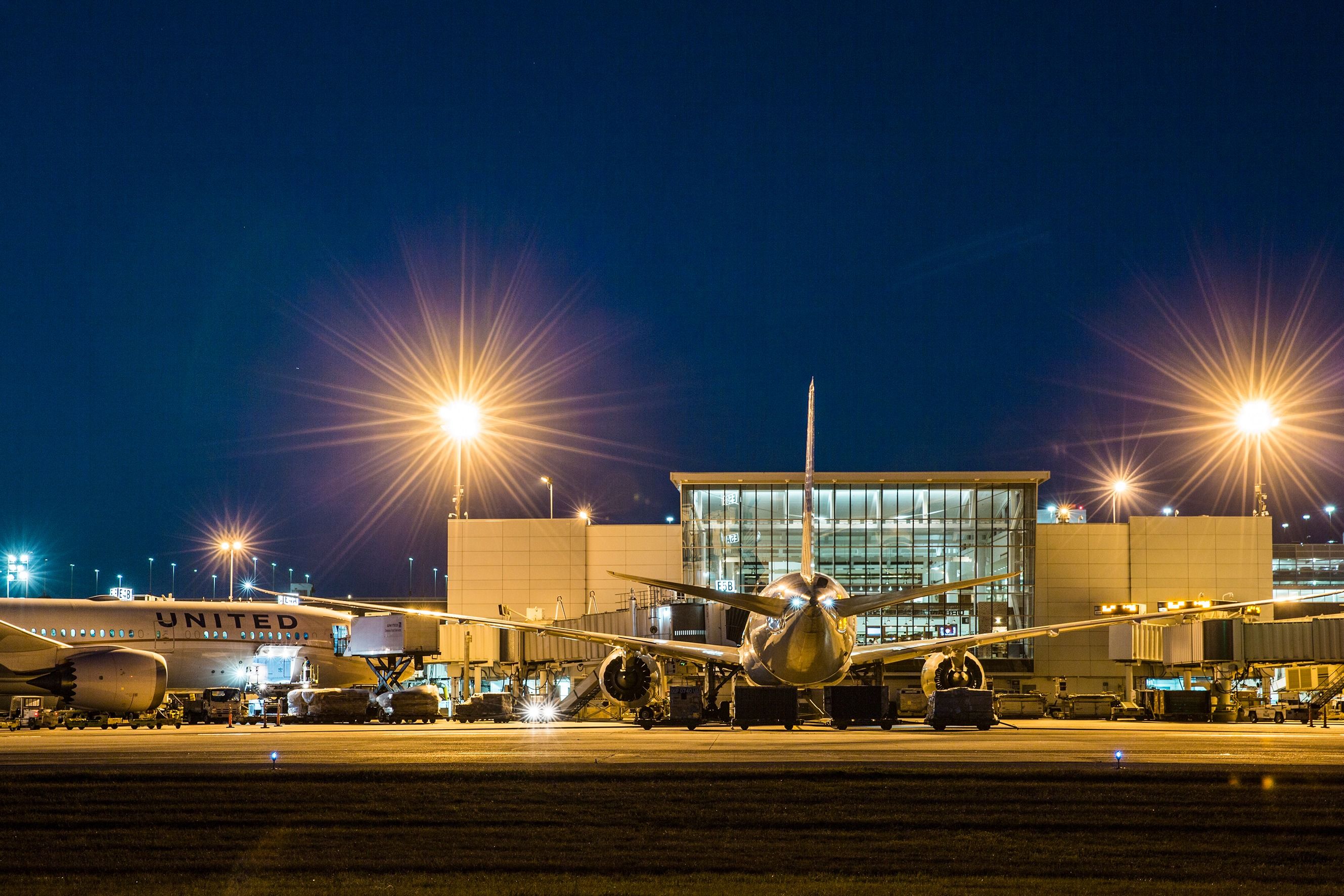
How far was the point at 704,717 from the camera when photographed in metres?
44.8

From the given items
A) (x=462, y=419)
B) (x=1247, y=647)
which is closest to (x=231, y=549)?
(x=462, y=419)

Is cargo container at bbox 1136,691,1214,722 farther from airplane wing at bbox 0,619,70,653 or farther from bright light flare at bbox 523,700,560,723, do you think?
airplane wing at bbox 0,619,70,653

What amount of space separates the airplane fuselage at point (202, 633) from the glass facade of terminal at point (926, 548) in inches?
1093

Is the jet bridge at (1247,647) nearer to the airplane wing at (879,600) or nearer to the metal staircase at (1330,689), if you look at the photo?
the metal staircase at (1330,689)

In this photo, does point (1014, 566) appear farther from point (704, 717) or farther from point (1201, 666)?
point (704, 717)

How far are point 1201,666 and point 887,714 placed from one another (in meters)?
27.2

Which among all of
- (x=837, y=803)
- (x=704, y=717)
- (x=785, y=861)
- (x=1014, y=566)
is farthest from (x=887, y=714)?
(x=1014, y=566)

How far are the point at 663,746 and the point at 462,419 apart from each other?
43.8m

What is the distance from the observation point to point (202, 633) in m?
62.3

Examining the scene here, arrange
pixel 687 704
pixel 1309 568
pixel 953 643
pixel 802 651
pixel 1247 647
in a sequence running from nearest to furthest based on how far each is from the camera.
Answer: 1. pixel 802 651
2. pixel 687 704
3. pixel 953 643
4. pixel 1247 647
5. pixel 1309 568

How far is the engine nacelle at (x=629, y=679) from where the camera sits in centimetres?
4412

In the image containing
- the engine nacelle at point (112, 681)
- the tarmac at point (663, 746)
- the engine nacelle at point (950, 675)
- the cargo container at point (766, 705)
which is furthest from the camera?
the engine nacelle at point (950, 675)

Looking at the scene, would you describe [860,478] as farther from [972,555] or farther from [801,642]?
[801,642]

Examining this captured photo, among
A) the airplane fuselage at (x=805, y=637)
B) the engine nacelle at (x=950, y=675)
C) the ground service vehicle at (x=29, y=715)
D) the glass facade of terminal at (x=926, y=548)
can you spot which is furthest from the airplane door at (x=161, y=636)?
the engine nacelle at (x=950, y=675)
